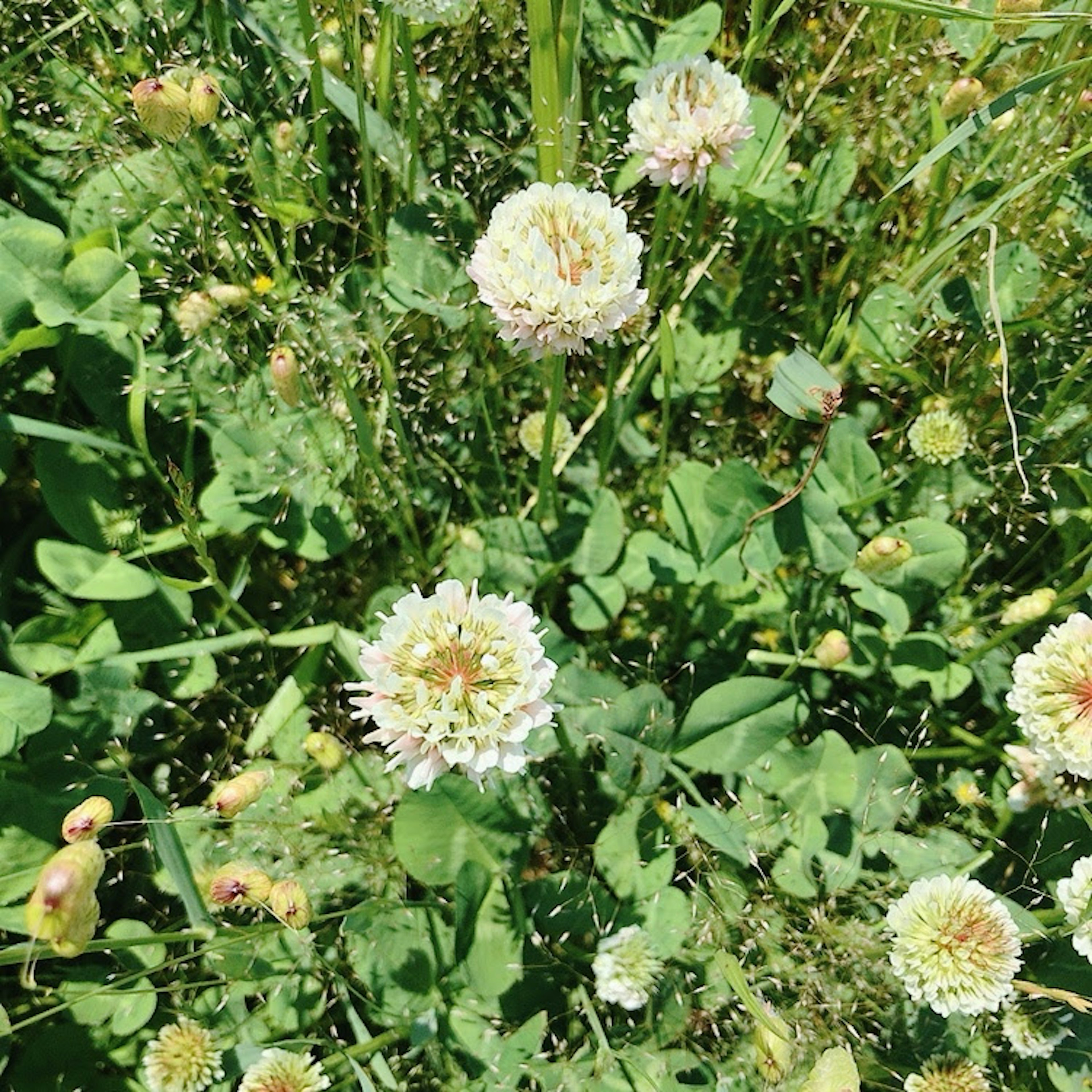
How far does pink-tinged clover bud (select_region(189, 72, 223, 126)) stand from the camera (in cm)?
154

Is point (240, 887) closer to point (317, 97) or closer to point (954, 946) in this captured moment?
point (954, 946)

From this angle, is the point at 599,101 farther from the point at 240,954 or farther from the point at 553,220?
the point at 240,954

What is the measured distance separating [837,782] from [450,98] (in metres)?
1.57

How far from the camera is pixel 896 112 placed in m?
2.24

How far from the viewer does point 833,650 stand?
158 centimetres

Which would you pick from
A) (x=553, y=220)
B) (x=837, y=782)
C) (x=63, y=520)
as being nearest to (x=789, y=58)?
(x=553, y=220)

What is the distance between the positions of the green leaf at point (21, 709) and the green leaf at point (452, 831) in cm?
58

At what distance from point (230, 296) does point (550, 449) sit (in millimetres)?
641

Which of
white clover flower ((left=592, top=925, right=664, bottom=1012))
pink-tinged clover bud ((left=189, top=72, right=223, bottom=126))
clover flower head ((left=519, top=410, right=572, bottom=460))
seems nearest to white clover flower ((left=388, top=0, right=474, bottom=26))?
pink-tinged clover bud ((left=189, top=72, right=223, bottom=126))

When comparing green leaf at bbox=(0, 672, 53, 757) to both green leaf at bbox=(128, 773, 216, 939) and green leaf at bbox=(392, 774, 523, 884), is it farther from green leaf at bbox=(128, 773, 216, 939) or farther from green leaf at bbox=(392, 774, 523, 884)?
green leaf at bbox=(392, 774, 523, 884)

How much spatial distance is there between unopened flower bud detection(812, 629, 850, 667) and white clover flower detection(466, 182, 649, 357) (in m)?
0.58

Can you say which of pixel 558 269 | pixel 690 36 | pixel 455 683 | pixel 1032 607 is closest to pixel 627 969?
pixel 455 683

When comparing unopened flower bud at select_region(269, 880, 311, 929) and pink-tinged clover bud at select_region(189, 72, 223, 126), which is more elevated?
pink-tinged clover bud at select_region(189, 72, 223, 126)

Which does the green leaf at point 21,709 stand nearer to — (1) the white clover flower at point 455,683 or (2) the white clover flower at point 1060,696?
(1) the white clover flower at point 455,683
